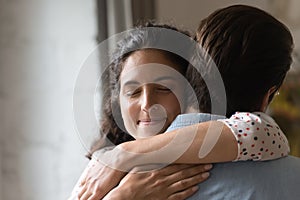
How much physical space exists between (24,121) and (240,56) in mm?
1312

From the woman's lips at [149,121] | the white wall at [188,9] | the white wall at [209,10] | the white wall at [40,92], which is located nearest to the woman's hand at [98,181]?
the woman's lips at [149,121]

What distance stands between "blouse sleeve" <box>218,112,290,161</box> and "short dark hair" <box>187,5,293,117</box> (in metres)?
0.04

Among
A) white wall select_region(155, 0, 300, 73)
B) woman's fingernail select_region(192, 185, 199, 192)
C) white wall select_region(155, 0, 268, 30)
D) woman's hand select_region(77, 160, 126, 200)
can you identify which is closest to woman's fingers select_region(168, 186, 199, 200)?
woman's fingernail select_region(192, 185, 199, 192)

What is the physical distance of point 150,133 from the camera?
1217 millimetres

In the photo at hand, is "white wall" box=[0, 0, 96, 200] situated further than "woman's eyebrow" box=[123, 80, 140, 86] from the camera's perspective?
Yes

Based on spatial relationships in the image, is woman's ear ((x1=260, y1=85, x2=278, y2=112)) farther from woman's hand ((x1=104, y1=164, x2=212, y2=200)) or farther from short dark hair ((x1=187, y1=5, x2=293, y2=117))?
woman's hand ((x1=104, y1=164, x2=212, y2=200))

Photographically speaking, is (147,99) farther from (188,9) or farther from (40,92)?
(188,9)

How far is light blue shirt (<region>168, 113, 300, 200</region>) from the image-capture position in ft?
3.34

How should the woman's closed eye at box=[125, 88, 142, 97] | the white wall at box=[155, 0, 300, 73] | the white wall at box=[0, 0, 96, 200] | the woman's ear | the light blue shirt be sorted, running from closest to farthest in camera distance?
the light blue shirt → the woman's ear → the woman's closed eye at box=[125, 88, 142, 97] → the white wall at box=[0, 0, 96, 200] → the white wall at box=[155, 0, 300, 73]

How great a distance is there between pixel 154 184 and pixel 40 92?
124 centimetres

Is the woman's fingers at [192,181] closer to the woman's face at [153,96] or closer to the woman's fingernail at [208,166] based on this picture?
the woman's fingernail at [208,166]

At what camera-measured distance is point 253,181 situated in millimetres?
1022

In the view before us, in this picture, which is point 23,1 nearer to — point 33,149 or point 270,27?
point 33,149

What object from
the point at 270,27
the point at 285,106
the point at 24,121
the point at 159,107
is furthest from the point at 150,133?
the point at 285,106
